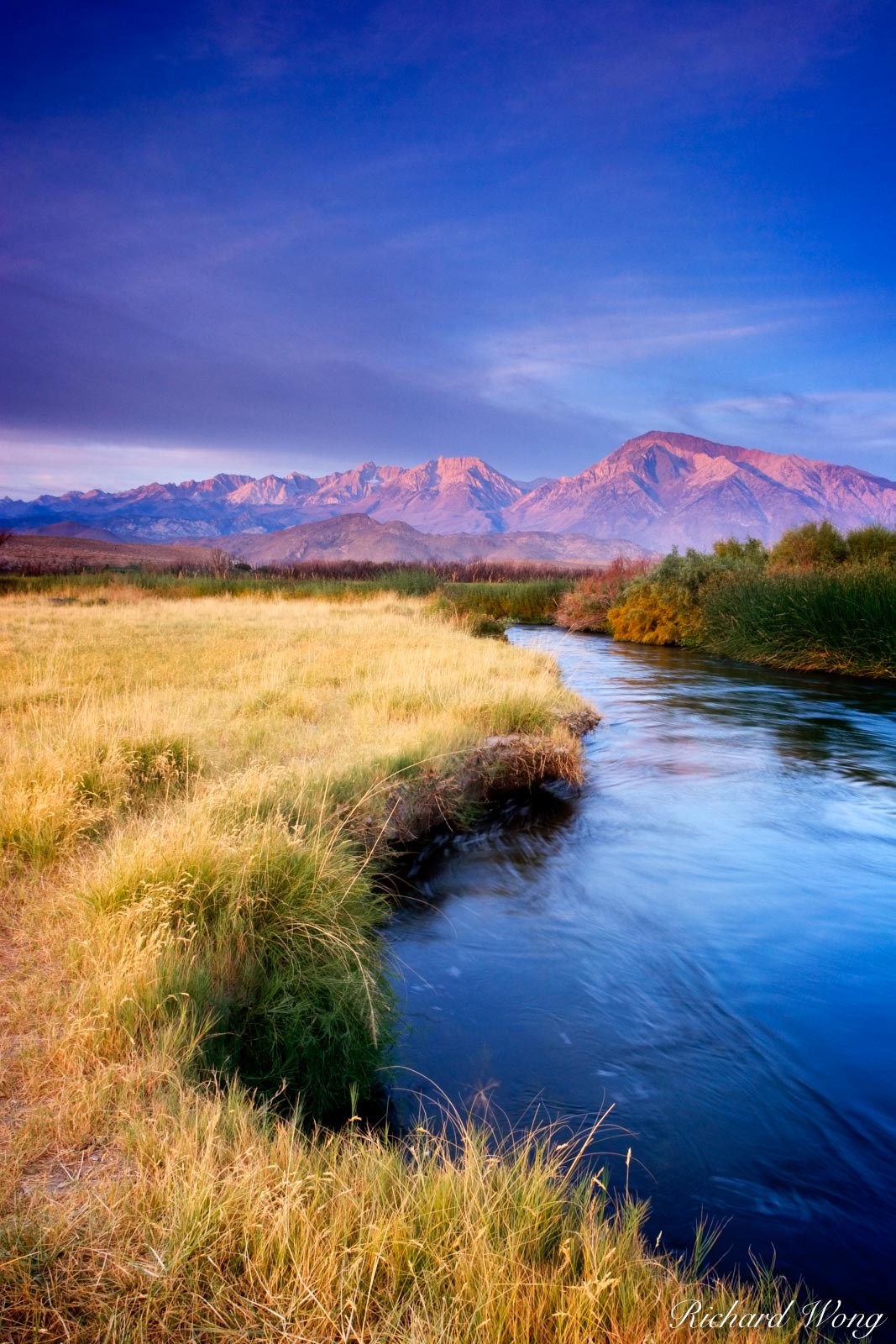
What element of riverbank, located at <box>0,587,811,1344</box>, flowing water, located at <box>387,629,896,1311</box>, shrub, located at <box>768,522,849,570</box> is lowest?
flowing water, located at <box>387,629,896,1311</box>

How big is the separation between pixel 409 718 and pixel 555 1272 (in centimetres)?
765

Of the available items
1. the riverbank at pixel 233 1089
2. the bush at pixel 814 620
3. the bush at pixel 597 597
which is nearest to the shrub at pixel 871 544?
the bush at pixel 814 620

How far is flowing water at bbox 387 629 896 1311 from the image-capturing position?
3.39 m

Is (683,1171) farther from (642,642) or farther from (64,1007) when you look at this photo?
(642,642)

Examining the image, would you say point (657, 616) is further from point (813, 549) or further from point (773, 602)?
point (813, 549)

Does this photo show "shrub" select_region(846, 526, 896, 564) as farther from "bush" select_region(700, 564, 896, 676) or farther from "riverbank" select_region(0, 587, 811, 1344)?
"riverbank" select_region(0, 587, 811, 1344)

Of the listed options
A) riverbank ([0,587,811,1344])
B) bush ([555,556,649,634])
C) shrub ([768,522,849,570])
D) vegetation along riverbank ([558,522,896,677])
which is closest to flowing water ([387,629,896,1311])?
riverbank ([0,587,811,1344])

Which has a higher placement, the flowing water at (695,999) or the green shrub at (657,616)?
the green shrub at (657,616)

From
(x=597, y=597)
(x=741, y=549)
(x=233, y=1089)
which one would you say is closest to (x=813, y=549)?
(x=741, y=549)

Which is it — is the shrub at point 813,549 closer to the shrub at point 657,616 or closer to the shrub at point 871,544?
the shrub at point 871,544

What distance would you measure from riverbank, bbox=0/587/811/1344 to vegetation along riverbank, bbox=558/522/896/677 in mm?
16078

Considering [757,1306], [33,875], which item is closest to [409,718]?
[33,875]

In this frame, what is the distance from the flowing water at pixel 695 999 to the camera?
3395 millimetres

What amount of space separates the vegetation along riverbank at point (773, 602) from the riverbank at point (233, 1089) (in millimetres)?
16078
